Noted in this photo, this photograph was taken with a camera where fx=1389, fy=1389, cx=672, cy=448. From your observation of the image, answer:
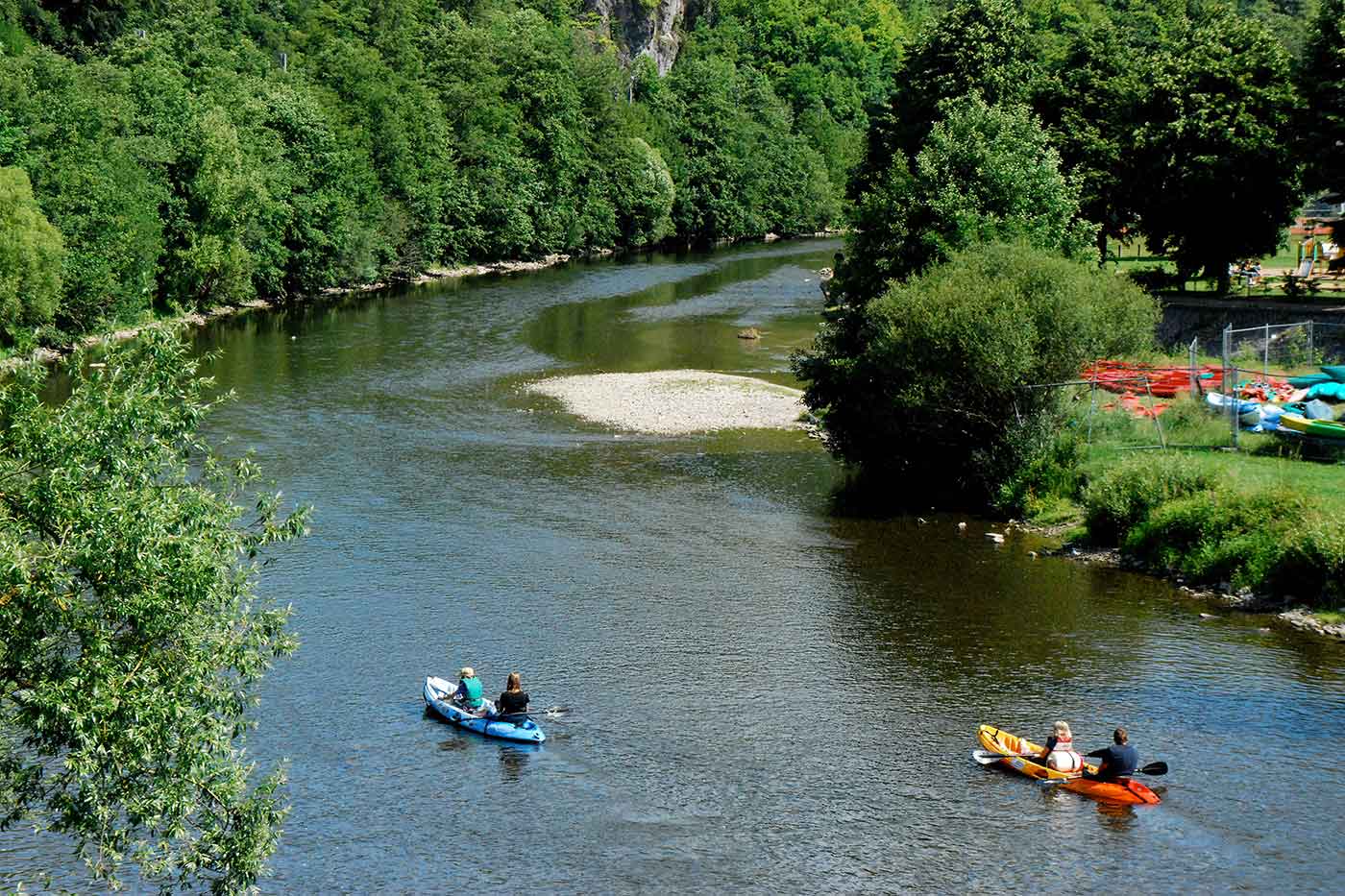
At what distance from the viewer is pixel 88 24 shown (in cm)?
11425

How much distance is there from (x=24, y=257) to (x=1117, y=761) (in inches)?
2290

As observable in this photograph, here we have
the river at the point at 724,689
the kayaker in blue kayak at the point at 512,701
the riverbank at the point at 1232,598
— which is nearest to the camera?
the river at the point at 724,689

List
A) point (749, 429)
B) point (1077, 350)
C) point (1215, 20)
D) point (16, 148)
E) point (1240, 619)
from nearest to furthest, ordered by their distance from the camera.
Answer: point (1240, 619)
point (1077, 350)
point (749, 429)
point (16, 148)
point (1215, 20)

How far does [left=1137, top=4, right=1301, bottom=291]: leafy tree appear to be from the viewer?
236 feet

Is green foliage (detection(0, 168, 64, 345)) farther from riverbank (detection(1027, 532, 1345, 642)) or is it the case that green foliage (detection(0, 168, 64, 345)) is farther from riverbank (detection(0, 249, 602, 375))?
riverbank (detection(1027, 532, 1345, 642))

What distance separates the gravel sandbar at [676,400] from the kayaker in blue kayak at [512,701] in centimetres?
3177

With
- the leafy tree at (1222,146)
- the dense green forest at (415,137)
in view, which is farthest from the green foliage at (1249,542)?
the leafy tree at (1222,146)

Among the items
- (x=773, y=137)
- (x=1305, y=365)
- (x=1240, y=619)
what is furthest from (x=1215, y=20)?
(x=773, y=137)

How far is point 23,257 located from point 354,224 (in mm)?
41808

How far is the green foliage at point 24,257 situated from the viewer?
67.1 metres

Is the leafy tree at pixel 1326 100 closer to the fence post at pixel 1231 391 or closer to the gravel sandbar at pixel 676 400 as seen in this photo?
the fence post at pixel 1231 391

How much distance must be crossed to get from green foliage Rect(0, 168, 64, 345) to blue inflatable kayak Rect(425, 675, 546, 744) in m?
44.0

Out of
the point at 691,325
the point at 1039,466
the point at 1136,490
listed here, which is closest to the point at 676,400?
the point at 1039,466

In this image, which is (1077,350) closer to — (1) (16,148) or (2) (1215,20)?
(2) (1215,20)
